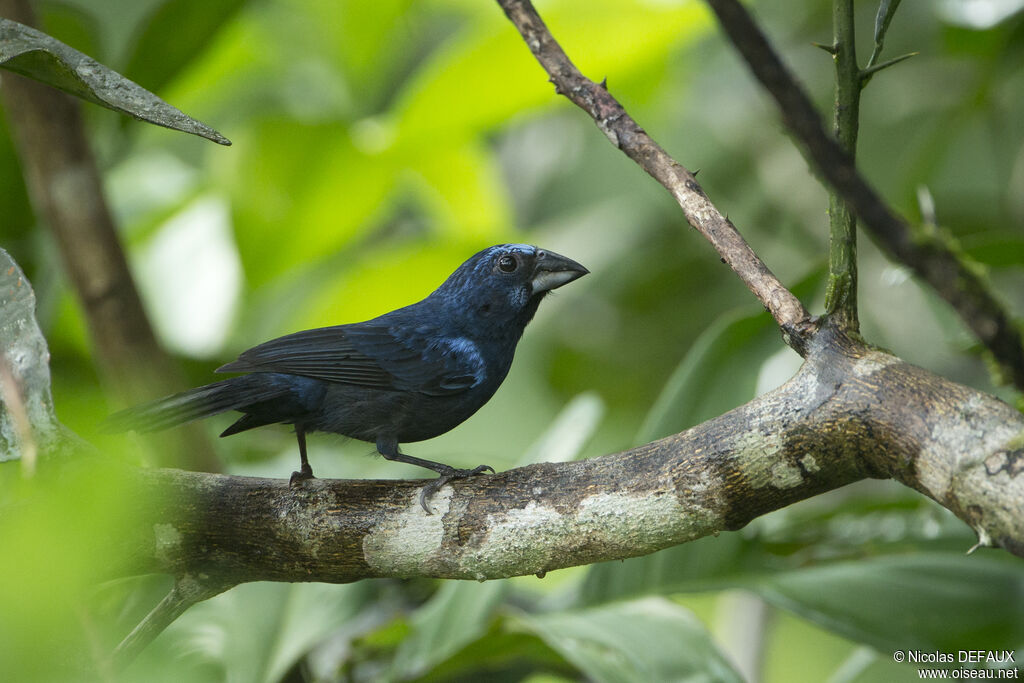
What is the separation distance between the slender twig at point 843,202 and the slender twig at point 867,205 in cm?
47

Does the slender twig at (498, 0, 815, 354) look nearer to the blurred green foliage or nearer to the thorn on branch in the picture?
the thorn on branch

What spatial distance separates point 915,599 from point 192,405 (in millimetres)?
2001

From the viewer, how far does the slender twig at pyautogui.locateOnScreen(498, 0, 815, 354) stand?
1421 mm

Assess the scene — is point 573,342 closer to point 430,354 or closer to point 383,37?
point 383,37

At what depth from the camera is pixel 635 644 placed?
91.0 inches

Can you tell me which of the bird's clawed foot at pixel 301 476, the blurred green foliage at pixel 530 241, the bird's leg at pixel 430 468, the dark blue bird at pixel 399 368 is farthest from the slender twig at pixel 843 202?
the bird's clawed foot at pixel 301 476

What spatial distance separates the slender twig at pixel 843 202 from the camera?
1.33 m

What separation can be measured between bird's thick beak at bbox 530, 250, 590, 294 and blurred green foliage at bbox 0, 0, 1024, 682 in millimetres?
404

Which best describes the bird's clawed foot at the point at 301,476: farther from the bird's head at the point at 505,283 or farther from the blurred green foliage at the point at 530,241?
the bird's head at the point at 505,283

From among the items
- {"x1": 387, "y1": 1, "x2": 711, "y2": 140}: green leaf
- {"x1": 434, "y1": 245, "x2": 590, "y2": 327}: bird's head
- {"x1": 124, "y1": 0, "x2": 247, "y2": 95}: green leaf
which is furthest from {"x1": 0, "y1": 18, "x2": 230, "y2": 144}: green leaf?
{"x1": 387, "y1": 1, "x2": 711, "y2": 140}: green leaf

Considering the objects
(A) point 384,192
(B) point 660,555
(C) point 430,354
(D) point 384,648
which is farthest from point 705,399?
(A) point 384,192

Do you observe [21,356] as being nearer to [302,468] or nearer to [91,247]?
[302,468]

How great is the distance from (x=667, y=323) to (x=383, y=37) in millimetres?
2003

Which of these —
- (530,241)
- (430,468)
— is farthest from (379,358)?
(530,241)
